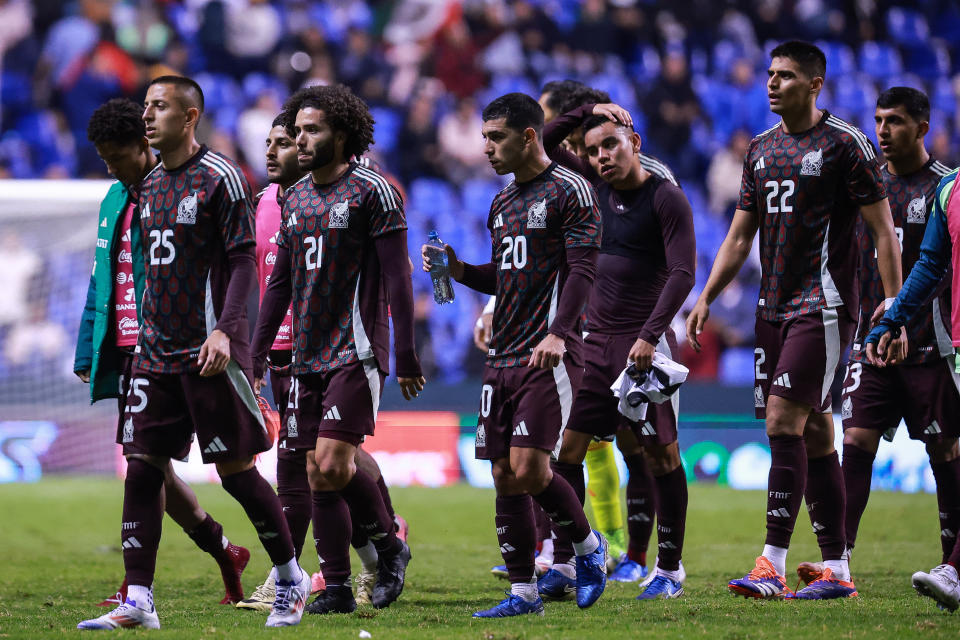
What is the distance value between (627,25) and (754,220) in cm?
1362

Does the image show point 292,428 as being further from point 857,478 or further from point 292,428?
point 857,478

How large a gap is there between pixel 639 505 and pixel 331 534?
7.42 ft

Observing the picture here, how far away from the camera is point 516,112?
236 inches

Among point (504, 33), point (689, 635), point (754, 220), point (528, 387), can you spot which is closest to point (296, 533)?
point (528, 387)

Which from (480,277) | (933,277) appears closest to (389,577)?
(480,277)

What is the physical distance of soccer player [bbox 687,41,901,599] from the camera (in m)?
6.27

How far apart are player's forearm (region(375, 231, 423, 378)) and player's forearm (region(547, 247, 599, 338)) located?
648 millimetres

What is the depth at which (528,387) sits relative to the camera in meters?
5.81

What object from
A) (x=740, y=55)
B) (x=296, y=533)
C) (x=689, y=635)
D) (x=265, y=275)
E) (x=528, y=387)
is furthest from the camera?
(x=740, y=55)

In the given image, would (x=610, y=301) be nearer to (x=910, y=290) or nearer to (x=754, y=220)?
(x=754, y=220)

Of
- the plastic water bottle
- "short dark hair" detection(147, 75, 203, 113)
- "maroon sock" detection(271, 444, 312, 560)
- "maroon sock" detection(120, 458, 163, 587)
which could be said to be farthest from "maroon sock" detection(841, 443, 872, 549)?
"short dark hair" detection(147, 75, 203, 113)

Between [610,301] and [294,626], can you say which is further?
[610,301]

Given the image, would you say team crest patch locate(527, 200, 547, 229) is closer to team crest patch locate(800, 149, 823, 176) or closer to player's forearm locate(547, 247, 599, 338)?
player's forearm locate(547, 247, 599, 338)

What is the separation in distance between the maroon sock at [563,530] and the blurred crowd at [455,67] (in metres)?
9.10
